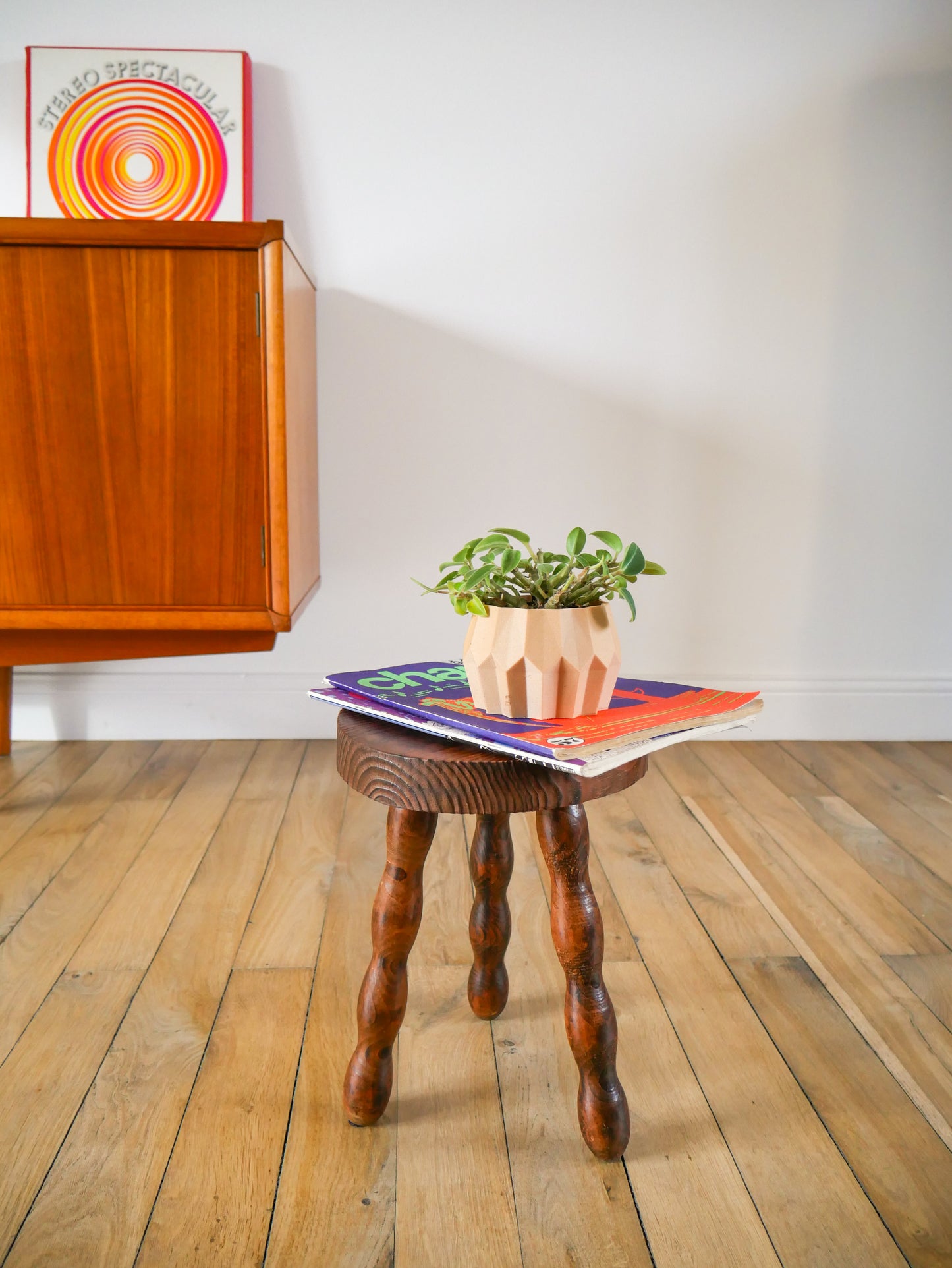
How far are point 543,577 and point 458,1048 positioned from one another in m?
0.54

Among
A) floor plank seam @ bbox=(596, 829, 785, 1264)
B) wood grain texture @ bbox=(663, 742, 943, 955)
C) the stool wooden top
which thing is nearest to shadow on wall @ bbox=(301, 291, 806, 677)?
wood grain texture @ bbox=(663, 742, 943, 955)

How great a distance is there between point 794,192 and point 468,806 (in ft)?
5.90

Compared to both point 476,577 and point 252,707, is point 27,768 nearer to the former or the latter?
point 252,707

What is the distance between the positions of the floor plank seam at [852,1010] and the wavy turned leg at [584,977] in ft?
0.94

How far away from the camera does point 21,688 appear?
212 cm

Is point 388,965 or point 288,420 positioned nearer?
point 388,965

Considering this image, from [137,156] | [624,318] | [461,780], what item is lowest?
[461,780]

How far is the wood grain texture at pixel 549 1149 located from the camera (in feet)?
2.62

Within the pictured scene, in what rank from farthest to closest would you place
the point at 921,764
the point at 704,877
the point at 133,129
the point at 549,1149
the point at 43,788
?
the point at 921,764
the point at 133,129
the point at 43,788
the point at 704,877
the point at 549,1149

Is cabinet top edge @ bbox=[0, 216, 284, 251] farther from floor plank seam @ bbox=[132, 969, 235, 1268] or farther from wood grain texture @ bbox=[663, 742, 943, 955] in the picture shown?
wood grain texture @ bbox=[663, 742, 943, 955]

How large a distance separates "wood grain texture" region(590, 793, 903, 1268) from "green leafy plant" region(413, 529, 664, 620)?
0.53 meters

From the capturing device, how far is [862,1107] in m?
0.97

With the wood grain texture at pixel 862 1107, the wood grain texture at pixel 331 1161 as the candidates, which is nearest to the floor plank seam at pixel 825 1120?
the wood grain texture at pixel 862 1107

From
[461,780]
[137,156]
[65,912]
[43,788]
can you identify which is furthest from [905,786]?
[137,156]
